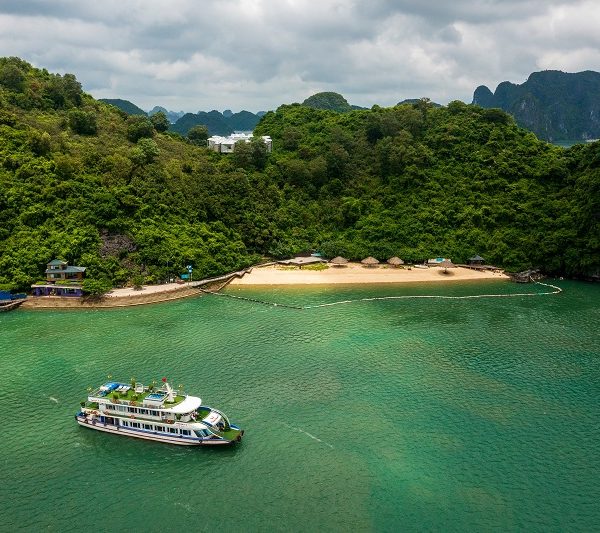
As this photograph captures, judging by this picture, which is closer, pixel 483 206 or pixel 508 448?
pixel 508 448

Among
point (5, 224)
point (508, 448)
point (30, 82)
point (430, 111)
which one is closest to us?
point (508, 448)

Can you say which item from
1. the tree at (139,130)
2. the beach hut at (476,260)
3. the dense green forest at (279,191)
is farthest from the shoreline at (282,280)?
the tree at (139,130)

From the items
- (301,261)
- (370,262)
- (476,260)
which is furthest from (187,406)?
(476,260)

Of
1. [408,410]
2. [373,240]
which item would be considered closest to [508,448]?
[408,410]

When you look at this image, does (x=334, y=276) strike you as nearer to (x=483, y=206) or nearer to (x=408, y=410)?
(x=483, y=206)

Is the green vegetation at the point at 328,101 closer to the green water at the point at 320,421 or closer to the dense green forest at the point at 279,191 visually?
the dense green forest at the point at 279,191

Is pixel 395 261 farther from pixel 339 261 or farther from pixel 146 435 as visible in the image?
pixel 146 435

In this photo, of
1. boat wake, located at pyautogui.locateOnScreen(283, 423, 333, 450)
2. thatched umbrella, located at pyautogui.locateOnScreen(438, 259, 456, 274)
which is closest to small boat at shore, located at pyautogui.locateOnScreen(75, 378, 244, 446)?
boat wake, located at pyautogui.locateOnScreen(283, 423, 333, 450)
